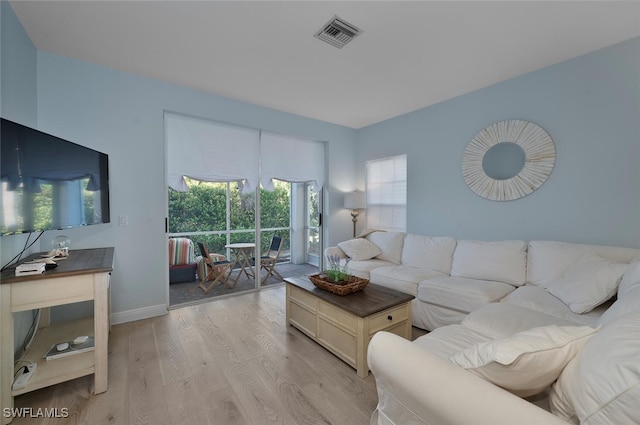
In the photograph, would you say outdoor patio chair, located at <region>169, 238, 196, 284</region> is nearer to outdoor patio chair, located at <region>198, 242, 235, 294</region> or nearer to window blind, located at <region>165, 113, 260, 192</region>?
outdoor patio chair, located at <region>198, 242, 235, 294</region>

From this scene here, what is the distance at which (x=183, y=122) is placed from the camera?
3357 millimetres

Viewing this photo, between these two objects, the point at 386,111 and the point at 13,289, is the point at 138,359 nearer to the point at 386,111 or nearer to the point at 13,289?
the point at 13,289

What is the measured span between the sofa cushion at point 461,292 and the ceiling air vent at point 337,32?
8.07ft

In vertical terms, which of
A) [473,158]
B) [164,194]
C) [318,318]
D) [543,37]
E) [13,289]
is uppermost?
[543,37]

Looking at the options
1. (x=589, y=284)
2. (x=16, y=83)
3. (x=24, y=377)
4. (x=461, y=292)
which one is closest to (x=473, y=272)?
(x=461, y=292)

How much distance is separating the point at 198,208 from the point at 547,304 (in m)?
3.98

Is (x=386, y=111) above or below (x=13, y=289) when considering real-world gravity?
above

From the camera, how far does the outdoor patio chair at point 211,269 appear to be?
3.69 meters

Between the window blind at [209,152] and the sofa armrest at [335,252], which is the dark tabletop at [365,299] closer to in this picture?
the sofa armrest at [335,252]

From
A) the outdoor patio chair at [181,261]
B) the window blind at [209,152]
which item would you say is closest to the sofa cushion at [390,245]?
the window blind at [209,152]

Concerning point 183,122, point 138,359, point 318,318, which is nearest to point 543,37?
point 318,318

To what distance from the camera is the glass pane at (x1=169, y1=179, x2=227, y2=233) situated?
3449 millimetres

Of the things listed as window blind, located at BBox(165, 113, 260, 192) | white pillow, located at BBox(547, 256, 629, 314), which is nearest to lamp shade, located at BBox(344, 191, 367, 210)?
window blind, located at BBox(165, 113, 260, 192)

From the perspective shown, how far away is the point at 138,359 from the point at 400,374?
2239mm
